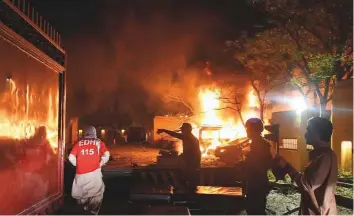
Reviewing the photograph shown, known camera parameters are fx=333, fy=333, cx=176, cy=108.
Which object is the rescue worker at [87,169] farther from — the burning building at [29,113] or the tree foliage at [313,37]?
the tree foliage at [313,37]

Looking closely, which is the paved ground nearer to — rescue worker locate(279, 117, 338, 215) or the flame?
the flame

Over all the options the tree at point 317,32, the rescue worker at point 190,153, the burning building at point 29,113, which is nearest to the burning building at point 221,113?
the tree at point 317,32

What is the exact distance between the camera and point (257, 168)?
4.69m

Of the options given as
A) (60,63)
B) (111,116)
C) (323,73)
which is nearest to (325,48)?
(323,73)

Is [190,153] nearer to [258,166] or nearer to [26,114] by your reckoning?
[258,166]

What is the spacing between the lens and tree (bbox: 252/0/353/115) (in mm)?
12087

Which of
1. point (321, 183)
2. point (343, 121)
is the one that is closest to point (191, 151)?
point (321, 183)

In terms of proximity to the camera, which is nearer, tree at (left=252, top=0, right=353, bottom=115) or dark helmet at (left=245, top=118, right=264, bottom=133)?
dark helmet at (left=245, top=118, right=264, bottom=133)

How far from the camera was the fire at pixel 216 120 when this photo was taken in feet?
80.3

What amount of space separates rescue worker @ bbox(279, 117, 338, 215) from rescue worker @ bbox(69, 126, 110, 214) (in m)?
3.31

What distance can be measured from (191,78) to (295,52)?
611 inches

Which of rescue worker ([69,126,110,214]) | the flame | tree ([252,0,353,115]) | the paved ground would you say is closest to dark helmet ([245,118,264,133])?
the paved ground

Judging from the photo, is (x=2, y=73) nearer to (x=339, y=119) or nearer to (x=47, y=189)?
(x=47, y=189)

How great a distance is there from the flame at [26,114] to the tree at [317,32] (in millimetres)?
10117
